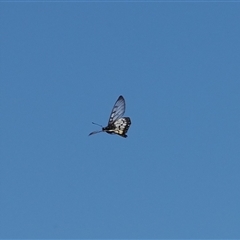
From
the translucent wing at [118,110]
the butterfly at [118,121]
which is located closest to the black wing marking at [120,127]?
the butterfly at [118,121]

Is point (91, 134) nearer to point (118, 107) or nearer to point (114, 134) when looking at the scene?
point (114, 134)

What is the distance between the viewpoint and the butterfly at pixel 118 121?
18.1 m

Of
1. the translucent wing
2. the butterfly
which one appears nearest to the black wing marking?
the butterfly

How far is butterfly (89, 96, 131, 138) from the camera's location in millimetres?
18094

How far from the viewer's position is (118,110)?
19516 millimetres

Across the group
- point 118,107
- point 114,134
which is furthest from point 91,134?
point 118,107

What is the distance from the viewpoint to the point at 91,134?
16875 millimetres

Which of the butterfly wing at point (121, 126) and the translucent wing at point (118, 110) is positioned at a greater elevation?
the translucent wing at point (118, 110)

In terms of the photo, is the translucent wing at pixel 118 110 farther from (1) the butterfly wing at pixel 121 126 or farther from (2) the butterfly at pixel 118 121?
(1) the butterfly wing at pixel 121 126

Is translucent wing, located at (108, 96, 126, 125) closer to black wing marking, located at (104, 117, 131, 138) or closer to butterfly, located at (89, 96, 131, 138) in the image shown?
butterfly, located at (89, 96, 131, 138)

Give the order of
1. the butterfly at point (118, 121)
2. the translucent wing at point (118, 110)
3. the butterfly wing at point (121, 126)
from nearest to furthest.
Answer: the butterfly wing at point (121, 126) < the butterfly at point (118, 121) < the translucent wing at point (118, 110)

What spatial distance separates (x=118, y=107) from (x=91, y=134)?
2.92 meters

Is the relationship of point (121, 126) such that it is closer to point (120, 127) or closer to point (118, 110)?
point (120, 127)

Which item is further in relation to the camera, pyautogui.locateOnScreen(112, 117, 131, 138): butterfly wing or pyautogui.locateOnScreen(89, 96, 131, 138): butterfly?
pyautogui.locateOnScreen(89, 96, 131, 138): butterfly
